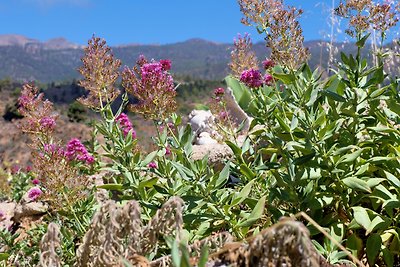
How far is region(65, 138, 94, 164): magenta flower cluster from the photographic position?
4.91 meters

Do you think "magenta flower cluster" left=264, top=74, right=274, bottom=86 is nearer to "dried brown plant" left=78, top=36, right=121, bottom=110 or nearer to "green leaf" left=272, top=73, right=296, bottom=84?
"green leaf" left=272, top=73, right=296, bottom=84

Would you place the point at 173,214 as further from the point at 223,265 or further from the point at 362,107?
the point at 362,107

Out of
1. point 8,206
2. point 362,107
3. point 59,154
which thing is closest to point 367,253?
point 362,107

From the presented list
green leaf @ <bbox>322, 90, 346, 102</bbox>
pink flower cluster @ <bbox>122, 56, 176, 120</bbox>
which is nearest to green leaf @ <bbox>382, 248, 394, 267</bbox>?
green leaf @ <bbox>322, 90, 346, 102</bbox>

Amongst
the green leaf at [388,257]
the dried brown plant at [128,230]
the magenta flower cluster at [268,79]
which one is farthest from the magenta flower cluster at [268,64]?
the dried brown plant at [128,230]

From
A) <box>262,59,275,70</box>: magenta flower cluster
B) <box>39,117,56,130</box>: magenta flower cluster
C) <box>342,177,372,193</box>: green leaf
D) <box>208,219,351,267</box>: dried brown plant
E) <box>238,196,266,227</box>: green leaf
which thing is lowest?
<box>238,196,266,227</box>: green leaf

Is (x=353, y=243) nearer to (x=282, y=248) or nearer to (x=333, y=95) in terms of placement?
(x=333, y=95)

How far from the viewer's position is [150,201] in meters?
3.65

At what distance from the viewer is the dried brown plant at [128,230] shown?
155cm

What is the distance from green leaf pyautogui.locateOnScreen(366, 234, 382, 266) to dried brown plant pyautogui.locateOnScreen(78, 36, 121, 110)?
2085 mm

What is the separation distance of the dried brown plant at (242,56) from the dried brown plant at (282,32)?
1030 millimetres

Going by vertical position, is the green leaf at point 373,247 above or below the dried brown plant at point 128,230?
below

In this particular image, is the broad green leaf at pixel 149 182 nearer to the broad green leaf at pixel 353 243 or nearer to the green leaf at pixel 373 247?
the broad green leaf at pixel 353 243

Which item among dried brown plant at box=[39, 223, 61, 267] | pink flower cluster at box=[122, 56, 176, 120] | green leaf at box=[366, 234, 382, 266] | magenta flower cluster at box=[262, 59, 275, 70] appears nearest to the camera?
dried brown plant at box=[39, 223, 61, 267]
